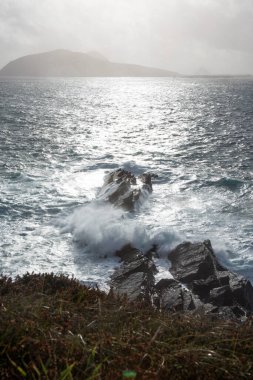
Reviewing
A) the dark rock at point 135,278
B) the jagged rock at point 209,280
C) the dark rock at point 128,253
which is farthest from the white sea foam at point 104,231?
the jagged rock at point 209,280

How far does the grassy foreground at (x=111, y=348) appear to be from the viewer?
171 inches

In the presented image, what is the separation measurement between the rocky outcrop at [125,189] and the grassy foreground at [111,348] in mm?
18002

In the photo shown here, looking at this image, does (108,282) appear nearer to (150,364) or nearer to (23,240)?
(23,240)

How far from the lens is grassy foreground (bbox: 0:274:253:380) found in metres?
4.34

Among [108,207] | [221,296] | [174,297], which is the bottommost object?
[221,296]

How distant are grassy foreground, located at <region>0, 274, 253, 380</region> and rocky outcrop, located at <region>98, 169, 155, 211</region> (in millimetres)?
18002

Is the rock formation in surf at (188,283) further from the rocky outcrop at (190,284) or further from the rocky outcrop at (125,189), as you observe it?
the rocky outcrop at (125,189)

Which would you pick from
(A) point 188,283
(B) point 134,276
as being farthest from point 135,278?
(A) point 188,283

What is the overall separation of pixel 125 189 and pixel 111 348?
21.7 meters

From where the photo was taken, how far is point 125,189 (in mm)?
26438

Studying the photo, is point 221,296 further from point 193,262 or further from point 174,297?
point 193,262

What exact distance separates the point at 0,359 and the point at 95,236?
1530 centimetres

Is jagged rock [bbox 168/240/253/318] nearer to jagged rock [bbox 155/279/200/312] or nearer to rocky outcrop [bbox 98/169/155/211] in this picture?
jagged rock [bbox 155/279/200/312]

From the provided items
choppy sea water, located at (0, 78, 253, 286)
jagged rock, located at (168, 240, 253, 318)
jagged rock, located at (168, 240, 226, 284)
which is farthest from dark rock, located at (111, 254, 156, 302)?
jagged rock, located at (168, 240, 253, 318)
